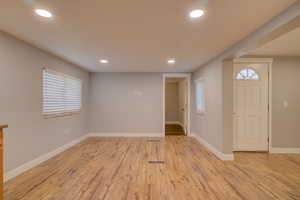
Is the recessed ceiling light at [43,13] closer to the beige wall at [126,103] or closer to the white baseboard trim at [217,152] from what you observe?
the beige wall at [126,103]

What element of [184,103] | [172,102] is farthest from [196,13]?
[172,102]

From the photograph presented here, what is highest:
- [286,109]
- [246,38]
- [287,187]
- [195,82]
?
[246,38]

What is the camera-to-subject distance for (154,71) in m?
5.46

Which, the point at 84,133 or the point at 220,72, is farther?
the point at 84,133

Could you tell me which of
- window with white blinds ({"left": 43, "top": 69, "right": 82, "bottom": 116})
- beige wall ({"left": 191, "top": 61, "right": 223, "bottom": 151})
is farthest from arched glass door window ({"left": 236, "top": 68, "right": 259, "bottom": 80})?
→ window with white blinds ({"left": 43, "top": 69, "right": 82, "bottom": 116})

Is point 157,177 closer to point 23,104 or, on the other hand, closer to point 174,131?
point 23,104

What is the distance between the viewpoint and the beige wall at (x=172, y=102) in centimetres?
895

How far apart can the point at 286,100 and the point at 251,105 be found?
890mm

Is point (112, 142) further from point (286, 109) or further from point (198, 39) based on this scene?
point (286, 109)

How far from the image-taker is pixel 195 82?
5.42 metres

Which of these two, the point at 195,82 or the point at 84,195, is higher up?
the point at 195,82

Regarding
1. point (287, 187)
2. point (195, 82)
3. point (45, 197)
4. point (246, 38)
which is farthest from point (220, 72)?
point (45, 197)

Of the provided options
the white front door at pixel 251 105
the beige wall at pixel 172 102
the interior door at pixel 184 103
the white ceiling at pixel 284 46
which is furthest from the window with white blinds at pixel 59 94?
the beige wall at pixel 172 102

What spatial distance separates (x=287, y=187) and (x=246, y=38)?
2479mm
